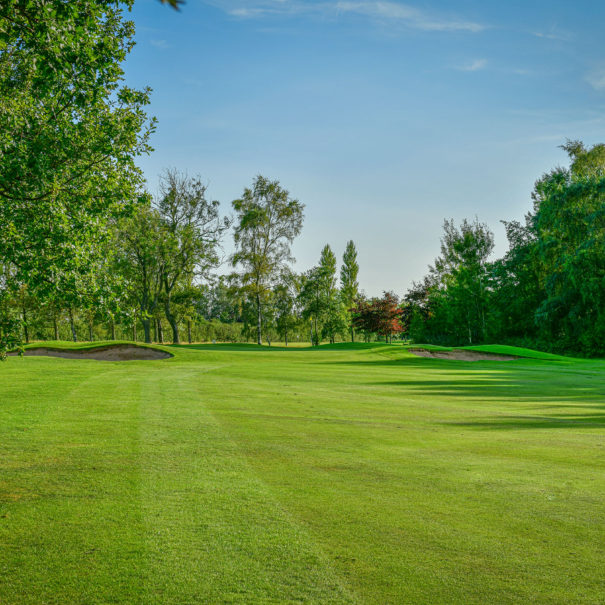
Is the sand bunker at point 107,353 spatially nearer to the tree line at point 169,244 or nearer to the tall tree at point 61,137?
the tree line at point 169,244

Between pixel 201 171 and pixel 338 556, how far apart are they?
4988 cm

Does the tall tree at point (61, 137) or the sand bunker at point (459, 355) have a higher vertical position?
the tall tree at point (61, 137)

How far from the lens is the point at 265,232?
173 ft

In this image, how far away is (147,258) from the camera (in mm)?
47844

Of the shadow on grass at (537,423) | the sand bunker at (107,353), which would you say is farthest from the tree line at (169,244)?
the shadow on grass at (537,423)

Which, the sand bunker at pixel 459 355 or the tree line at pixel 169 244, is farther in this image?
the sand bunker at pixel 459 355

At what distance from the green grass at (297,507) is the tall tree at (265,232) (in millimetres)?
43038

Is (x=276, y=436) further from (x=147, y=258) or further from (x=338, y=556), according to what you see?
(x=147, y=258)

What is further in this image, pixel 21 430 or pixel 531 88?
pixel 531 88

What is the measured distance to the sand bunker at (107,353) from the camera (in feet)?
107

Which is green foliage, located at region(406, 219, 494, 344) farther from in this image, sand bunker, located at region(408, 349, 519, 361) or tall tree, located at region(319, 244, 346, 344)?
sand bunker, located at region(408, 349, 519, 361)

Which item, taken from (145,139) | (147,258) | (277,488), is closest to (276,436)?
(277,488)

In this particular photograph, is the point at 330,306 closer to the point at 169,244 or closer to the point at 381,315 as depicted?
the point at 381,315

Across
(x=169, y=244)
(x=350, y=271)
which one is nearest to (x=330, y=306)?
(x=350, y=271)
